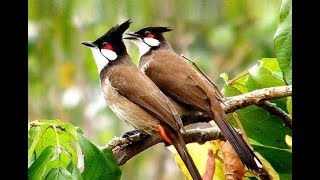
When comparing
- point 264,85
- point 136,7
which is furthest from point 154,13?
point 264,85

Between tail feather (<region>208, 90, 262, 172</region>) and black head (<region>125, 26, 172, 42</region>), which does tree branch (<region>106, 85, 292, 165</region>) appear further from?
black head (<region>125, 26, 172, 42</region>)

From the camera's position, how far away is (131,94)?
0.86m

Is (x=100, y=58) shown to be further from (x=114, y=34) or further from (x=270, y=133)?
(x=270, y=133)

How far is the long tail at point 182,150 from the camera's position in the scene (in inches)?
29.5

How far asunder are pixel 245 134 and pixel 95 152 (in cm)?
22

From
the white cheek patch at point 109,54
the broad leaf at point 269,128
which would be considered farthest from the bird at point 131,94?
the broad leaf at point 269,128

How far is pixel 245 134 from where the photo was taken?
2.81 ft

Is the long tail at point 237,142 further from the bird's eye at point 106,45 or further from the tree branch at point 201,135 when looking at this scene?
the bird's eye at point 106,45

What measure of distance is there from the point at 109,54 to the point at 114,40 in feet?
0.11

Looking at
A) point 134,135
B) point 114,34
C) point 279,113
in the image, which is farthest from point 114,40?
point 279,113

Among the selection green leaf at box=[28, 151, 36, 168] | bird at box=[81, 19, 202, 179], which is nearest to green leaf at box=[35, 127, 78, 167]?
green leaf at box=[28, 151, 36, 168]

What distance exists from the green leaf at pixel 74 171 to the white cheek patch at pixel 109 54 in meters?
0.18
